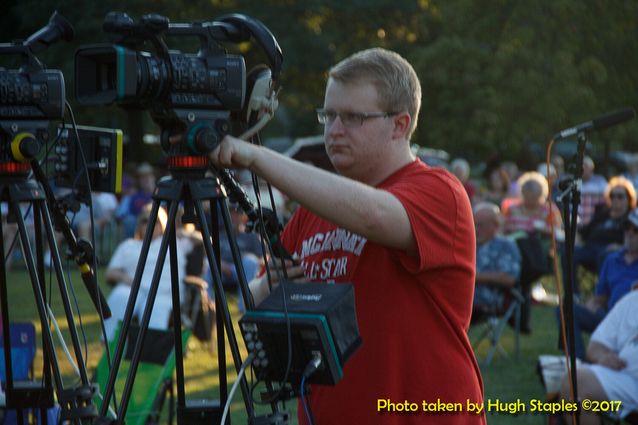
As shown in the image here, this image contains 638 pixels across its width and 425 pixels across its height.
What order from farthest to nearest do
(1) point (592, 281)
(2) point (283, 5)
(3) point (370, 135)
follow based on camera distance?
(2) point (283, 5) < (1) point (592, 281) < (3) point (370, 135)

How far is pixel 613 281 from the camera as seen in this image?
877 centimetres

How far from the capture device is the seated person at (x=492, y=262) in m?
9.46

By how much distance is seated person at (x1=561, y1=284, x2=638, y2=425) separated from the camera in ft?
19.9

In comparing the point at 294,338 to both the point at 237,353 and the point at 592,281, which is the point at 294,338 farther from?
the point at 592,281

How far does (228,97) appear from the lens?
8.80 feet

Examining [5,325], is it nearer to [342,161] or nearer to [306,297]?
[342,161]

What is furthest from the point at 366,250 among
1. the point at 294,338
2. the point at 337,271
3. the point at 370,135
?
the point at 294,338

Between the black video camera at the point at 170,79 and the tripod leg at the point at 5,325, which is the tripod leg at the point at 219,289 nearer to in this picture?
the black video camera at the point at 170,79

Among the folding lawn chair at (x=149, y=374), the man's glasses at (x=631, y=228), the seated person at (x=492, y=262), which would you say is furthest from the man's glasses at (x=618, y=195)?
the folding lawn chair at (x=149, y=374)

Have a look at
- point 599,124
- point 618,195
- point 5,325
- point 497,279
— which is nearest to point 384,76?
point 5,325

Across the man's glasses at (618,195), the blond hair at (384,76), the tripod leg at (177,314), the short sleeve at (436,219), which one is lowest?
the man's glasses at (618,195)

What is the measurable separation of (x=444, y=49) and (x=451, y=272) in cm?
2291

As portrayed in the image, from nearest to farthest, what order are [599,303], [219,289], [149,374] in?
[219,289], [149,374], [599,303]

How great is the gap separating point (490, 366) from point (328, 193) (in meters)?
7.07
